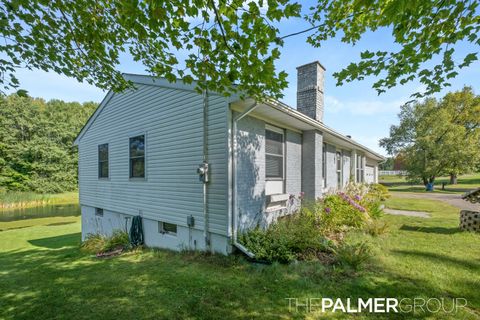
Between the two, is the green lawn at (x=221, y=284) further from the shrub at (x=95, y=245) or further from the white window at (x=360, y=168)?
the white window at (x=360, y=168)

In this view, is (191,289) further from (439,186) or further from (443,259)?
(439,186)

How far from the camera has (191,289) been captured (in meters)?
3.90

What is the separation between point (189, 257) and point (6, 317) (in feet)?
10.2

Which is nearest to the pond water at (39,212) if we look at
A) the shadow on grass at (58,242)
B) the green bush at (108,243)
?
the shadow on grass at (58,242)

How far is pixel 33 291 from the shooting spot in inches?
169

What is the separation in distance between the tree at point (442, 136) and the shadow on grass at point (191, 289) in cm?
2684

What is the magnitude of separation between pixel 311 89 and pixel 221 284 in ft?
24.0

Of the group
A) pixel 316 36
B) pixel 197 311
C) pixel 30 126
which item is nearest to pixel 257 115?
pixel 316 36

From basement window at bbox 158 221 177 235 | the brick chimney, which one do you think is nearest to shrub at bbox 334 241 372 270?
basement window at bbox 158 221 177 235

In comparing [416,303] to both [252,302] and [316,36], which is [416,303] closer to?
[252,302]

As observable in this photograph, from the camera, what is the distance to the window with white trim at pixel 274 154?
6528mm

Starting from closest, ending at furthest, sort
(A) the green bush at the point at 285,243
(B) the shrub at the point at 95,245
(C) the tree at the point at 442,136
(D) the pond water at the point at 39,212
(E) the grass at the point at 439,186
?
(A) the green bush at the point at 285,243
(B) the shrub at the point at 95,245
(D) the pond water at the point at 39,212
(C) the tree at the point at 442,136
(E) the grass at the point at 439,186

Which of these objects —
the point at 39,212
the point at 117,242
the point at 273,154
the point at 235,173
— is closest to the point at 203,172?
the point at 235,173

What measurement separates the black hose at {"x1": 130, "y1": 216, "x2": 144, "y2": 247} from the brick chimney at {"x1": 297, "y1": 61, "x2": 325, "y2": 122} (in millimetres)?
7121
